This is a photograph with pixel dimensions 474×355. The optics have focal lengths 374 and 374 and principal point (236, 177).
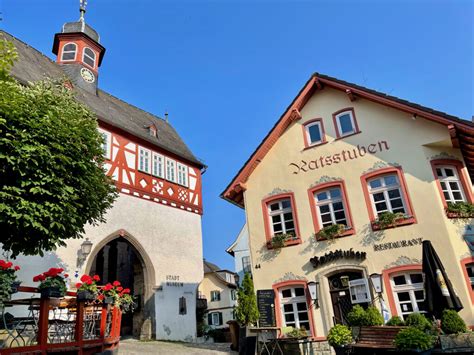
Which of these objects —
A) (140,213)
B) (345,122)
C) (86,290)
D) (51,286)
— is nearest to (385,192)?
(345,122)

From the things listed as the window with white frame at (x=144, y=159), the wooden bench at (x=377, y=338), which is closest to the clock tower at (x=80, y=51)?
the window with white frame at (x=144, y=159)

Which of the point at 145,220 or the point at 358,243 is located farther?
the point at 145,220

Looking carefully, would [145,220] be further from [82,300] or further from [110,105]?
[82,300]

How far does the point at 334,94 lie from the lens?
42.7 feet

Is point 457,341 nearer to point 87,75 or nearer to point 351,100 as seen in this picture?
point 351,100

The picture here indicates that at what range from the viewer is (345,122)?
12.5 m

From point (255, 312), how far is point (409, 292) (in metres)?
4.32

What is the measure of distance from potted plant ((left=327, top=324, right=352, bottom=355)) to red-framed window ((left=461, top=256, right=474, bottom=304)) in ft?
10.4

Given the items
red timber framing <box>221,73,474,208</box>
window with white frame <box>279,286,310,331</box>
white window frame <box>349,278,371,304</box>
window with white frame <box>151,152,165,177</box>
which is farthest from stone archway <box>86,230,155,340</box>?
white window frame <box>349,278,371,304</box>

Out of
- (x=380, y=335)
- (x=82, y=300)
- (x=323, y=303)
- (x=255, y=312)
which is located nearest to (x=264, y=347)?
(x=255, y=312)

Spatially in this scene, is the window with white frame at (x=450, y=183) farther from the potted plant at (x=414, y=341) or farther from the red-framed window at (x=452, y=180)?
the potted plant at (x=414, y=341)

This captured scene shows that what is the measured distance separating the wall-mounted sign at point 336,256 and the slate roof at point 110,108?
10.9 meters

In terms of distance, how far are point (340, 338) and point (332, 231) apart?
3.10m

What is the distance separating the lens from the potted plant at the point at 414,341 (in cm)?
750
